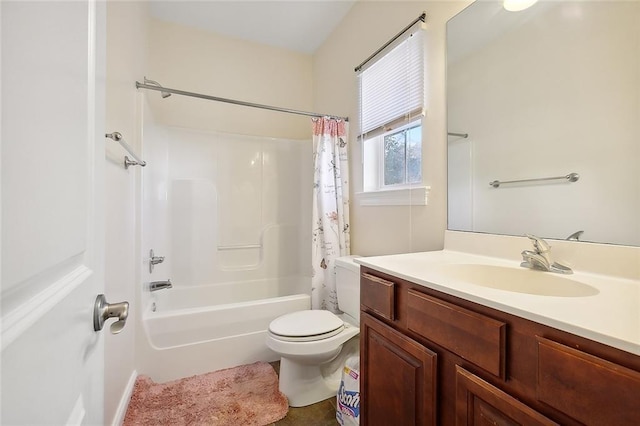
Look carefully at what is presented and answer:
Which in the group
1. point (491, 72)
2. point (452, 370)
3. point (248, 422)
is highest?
point (491, 72)

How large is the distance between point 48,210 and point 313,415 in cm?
160

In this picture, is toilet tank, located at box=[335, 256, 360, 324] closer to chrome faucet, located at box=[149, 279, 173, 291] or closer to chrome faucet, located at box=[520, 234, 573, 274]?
chrome faucet, located at box=[520, 234, 573, 274]

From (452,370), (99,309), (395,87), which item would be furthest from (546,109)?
(99,309)

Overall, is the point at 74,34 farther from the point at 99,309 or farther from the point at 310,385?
the point at 310,385

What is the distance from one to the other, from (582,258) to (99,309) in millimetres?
1305

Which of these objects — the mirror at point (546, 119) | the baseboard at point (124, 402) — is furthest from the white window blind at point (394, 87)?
the baseboard at point (124, 402)

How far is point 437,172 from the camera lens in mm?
1414

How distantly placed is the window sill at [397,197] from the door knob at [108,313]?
136 centimetres

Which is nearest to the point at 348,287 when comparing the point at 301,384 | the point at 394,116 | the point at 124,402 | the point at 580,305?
the point at 301,384

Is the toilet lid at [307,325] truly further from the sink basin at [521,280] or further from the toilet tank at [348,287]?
the sink basin at [521,280]

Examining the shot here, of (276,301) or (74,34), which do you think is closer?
(74,34)

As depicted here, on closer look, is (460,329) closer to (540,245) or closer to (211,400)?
(540,245)

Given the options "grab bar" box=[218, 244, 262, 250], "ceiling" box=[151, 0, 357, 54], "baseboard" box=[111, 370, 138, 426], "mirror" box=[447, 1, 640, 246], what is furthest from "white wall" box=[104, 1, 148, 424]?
"mirror" box=[447, 1, 640, 246]

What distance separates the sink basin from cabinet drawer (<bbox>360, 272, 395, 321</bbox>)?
23 cm
